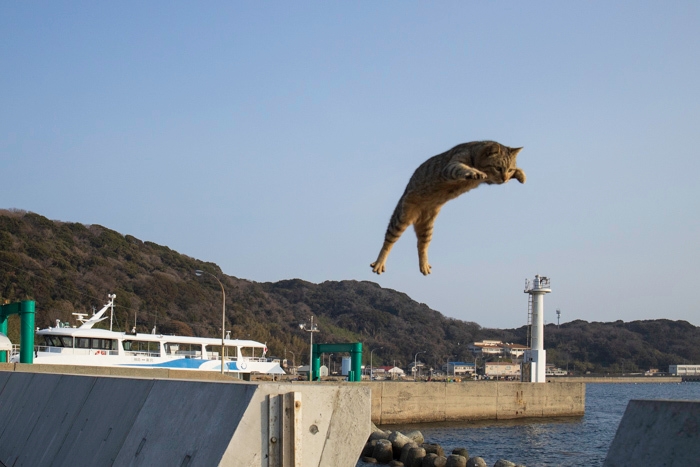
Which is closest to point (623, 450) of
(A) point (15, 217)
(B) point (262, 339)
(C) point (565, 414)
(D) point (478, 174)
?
(D) point (478, 174)

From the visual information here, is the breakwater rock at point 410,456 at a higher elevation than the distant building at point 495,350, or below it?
below

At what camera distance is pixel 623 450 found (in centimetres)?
279

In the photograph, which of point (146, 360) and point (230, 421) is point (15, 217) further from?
point (230, 421)

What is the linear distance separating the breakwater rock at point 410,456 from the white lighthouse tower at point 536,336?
32.1 meters

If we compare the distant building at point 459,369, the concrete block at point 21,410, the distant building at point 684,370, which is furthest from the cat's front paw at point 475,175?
the distant building at point 684,370

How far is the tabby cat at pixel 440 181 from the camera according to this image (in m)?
5.20

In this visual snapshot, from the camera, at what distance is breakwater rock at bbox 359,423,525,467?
2241 centimetres

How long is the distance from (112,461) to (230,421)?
1923 mm

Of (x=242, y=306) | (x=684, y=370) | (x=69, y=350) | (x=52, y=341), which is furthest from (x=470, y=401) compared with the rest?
(x=684, y=370)

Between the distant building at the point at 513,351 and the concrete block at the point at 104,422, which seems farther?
the distant building at the point at 513,351

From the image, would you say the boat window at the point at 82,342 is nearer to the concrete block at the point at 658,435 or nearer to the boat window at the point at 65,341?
the boat window at the point at 65,341

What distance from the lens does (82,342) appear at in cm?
3912

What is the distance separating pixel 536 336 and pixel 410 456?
36575 millimetres

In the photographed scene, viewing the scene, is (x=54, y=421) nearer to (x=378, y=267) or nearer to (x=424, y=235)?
(x=378, y=267)
